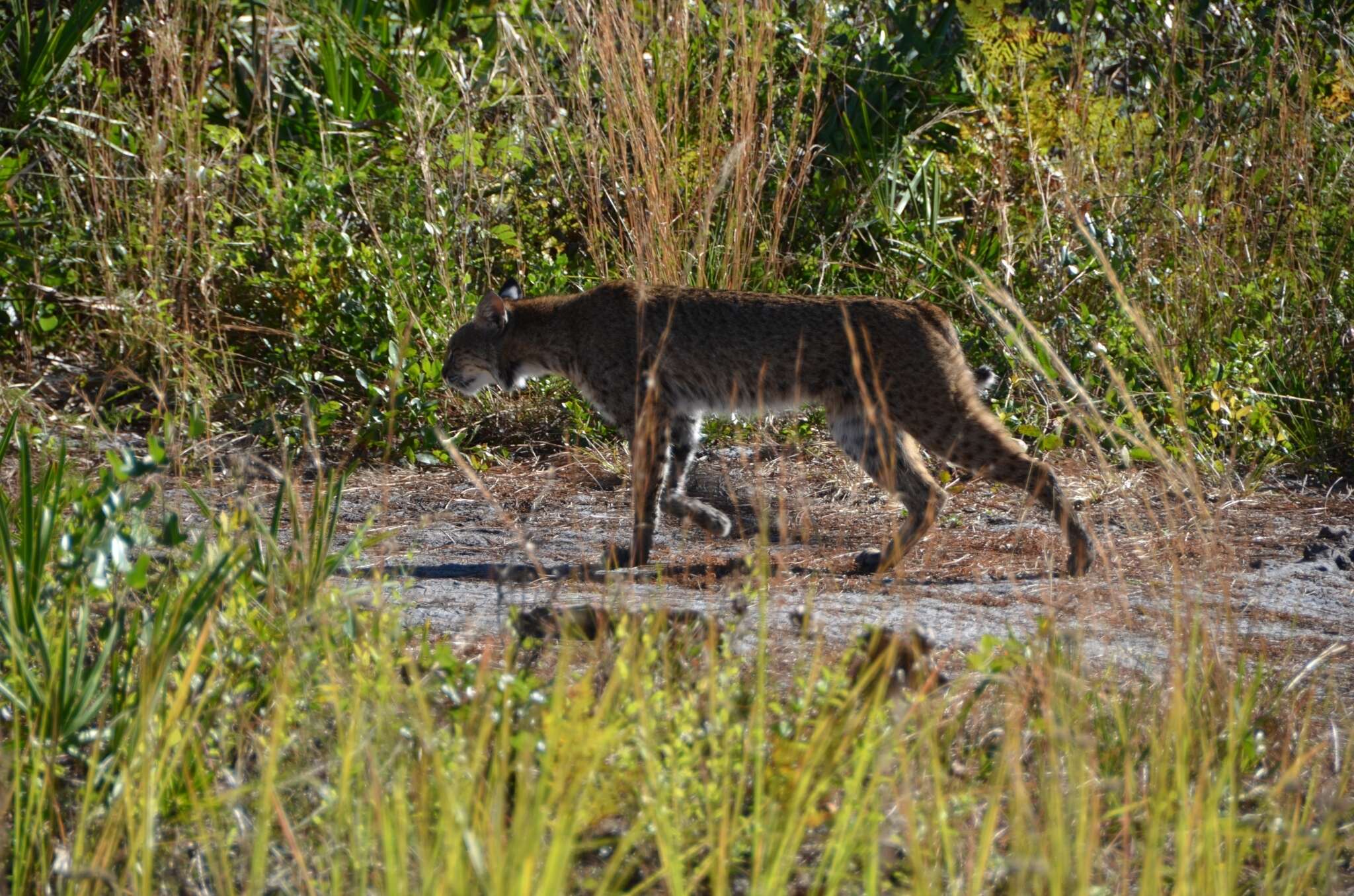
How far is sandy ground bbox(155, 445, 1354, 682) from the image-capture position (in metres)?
3.84

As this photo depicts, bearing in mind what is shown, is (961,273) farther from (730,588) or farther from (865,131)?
(730,588)

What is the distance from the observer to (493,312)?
5645mm

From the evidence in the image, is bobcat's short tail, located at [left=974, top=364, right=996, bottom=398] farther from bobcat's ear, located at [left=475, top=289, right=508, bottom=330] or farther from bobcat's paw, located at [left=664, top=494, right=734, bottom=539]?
bobcat's ear, located at [left=475, top=289, right=508, bottom=330]

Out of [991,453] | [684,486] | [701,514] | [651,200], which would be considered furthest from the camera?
[651,200]

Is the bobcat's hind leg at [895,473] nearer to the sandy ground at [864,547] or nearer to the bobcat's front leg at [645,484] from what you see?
the sandy ground at [864,547]

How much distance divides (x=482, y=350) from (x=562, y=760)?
3586mm

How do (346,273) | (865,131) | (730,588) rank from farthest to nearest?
(865,131) < (346,273) < (730,588)

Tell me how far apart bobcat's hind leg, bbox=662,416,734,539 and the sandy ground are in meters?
0.08

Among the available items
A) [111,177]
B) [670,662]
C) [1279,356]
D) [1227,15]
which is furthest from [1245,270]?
[111,177]

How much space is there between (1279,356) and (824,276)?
1851 millimetres

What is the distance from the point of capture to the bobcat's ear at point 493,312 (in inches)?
221

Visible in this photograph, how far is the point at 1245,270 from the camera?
21.6 ft

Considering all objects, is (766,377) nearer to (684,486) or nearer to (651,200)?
(684,486)

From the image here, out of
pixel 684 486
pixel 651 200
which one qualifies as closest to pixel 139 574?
pixel 684 486
